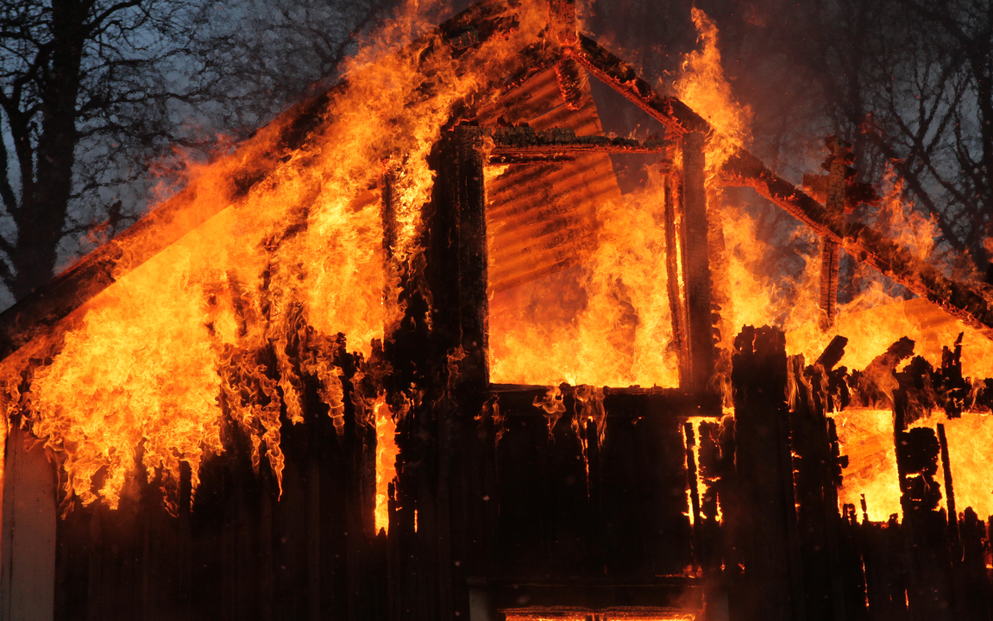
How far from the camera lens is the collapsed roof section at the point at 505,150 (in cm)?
512

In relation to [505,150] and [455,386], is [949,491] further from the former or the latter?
[505,150]

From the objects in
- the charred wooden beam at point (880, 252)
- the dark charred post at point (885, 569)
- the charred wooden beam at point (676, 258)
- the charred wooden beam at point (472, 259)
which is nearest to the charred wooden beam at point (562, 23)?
the charred wooden beam at point (472, 259)

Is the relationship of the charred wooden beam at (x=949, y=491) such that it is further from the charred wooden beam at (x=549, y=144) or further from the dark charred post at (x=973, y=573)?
the charred wooden beam at (x=549, y=144)

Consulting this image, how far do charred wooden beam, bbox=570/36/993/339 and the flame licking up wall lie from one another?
0.78m

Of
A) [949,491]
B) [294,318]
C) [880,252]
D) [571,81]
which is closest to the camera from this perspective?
[949,491]

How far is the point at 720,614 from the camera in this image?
464 cm

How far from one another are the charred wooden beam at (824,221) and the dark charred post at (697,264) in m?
0.27

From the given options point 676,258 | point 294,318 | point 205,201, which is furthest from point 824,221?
point 205,201

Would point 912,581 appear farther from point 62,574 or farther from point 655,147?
point 62,574

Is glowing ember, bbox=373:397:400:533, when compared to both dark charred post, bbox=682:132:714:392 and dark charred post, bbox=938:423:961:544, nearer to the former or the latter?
dark charred post, bbox=682:132:714:392

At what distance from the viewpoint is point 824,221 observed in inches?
235

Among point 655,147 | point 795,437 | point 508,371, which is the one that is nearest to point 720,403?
point 795,437

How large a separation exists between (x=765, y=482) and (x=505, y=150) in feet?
10.6

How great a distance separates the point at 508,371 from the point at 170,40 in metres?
13.9
